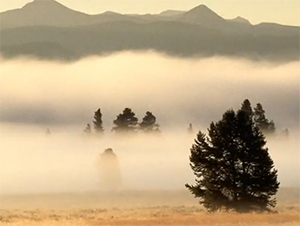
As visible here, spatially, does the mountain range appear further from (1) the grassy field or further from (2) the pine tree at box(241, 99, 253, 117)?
(1) the grassy field

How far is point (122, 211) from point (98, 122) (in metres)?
0.72

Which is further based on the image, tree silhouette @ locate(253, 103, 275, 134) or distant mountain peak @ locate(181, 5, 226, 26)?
distant mountain peak @ locate(181, 5, 226, 26)

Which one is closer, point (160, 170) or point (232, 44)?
point (160, 170)

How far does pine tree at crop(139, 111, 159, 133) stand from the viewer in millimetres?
4707

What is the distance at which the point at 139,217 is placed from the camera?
181 inches

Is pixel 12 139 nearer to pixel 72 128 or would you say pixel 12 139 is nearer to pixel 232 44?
pixel 72 128

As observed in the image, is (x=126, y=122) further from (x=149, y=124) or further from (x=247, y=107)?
(x=247, y=107)

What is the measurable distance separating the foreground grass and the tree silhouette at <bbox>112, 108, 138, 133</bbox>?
0.62 metres

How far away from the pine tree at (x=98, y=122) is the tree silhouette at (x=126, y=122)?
0.34 feet

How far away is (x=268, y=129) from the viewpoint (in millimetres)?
4789

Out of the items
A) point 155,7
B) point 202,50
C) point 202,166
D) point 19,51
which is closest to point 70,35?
point 19,51

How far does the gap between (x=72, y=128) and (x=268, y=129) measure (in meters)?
1.55

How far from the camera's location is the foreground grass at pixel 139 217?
14.8 feet

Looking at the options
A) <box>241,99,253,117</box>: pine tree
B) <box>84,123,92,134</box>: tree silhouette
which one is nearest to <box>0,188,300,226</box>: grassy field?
<box>84,123,92,134</box>: tree silhouette
